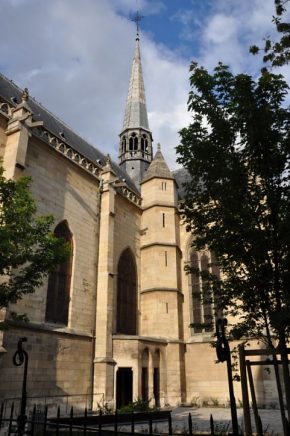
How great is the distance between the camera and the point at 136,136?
29094 millimetres

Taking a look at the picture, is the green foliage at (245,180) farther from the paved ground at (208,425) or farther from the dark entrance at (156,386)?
the dark entrance at (156,386)

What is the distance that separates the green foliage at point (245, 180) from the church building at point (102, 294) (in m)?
7.05

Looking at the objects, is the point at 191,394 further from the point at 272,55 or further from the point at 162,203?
the point at 272,55

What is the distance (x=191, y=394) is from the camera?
16.6 metres

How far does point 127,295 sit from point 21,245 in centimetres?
925

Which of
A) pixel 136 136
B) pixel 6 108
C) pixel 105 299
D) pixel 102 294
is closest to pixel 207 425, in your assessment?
pixel 105 299

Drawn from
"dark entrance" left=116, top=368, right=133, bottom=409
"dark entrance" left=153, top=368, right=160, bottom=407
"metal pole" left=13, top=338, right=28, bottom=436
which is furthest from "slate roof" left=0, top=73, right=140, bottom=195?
"metal pole" left=13, top=338, right=28, bottom=436

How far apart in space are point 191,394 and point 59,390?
260 inches

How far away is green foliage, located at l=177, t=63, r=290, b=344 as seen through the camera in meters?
5.97

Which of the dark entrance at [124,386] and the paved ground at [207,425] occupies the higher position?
the dark entrance at [124,386]

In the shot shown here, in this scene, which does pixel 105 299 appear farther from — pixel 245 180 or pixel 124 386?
pixel 245 180

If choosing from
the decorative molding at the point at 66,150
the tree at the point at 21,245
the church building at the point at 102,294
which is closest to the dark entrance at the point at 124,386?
the church building at the point at 102,294

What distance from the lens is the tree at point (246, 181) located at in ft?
19.5

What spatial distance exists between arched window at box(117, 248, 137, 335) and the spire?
14.8 metres
